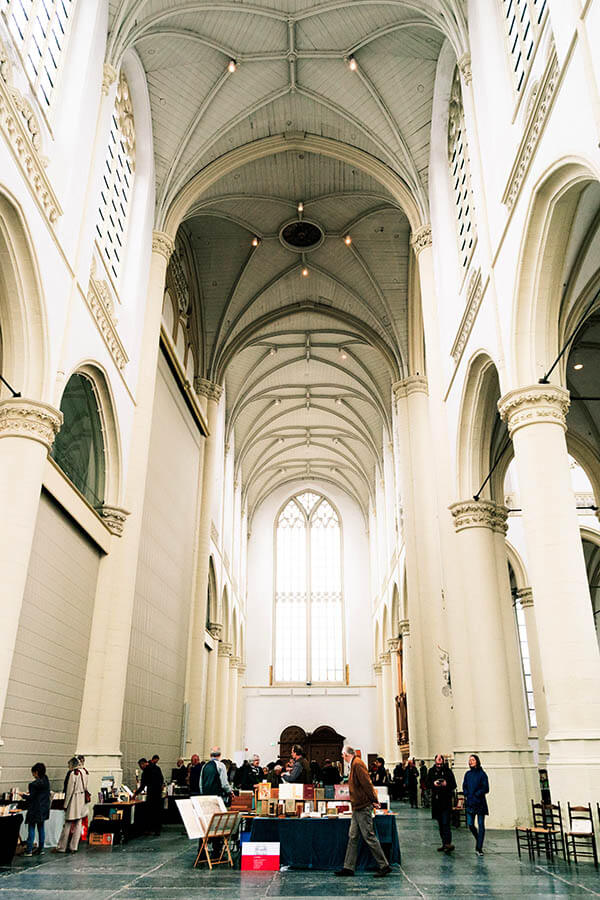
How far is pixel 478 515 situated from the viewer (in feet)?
43.5

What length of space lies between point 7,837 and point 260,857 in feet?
9.03

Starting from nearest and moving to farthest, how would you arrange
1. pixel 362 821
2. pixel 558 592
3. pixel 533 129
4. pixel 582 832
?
pixel 362 821 → pixel 582 832 → pixel 558 592 → pixel 533 129

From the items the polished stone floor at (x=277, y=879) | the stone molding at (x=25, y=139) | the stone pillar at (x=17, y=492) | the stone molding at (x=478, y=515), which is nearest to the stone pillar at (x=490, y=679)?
the stone molding at (x=478, y=515)

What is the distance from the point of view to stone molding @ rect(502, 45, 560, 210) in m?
8.40

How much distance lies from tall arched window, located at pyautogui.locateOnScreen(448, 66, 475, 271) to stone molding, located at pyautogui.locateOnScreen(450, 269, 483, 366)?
114 cm

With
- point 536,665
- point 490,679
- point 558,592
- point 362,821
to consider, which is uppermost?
point 536,665

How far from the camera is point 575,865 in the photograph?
7.57 metres

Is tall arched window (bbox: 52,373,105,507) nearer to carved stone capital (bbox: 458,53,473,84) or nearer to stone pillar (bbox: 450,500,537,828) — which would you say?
stone pillar (bbox: 450,500,537,828)

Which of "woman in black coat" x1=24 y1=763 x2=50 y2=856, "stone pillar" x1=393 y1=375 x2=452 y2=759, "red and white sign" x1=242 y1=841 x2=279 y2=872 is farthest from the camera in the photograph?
"stone pillar" x1=393 y1=375 x2=452 y2=759

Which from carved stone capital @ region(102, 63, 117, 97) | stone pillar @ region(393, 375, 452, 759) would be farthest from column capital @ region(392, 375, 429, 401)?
carved stone capital @ region(102, 63, 117, 97)

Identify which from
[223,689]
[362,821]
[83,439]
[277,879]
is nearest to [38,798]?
[277,879]

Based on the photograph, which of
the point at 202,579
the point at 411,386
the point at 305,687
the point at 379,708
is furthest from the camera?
the point at 305,687

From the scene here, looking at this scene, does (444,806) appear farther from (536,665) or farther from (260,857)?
(536,665)

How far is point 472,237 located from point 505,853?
10.0 m
